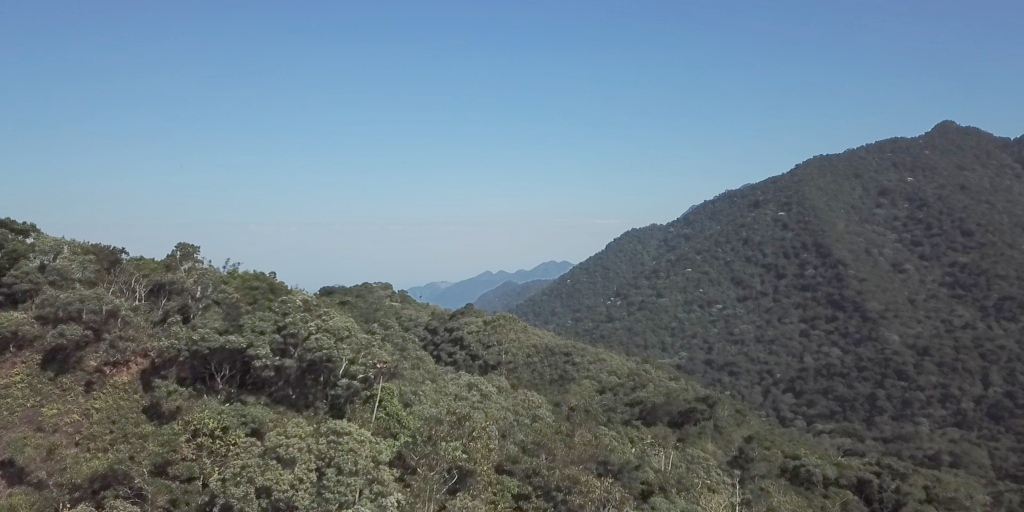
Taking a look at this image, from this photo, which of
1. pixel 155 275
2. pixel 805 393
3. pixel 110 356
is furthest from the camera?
pixel 805 393

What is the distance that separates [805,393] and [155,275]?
42.5 metres

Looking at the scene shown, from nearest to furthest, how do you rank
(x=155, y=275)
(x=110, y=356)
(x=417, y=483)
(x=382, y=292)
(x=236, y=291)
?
1. (x=417, y=483)
2. (x=110, y=356)
3. (x=155, y=275)
4. (x=236, y=291)
5. (x=382, y=292)

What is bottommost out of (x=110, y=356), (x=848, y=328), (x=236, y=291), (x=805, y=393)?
(x=805, y=393)

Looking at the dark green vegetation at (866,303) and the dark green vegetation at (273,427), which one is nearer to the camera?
the dark green vegetation at (273,427)

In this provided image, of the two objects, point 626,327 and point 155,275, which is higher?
point 155,275

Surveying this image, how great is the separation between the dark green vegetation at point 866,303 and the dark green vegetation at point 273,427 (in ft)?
48.2

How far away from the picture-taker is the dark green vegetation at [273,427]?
42.9ft

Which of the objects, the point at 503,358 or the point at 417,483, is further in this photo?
the point at 503,358

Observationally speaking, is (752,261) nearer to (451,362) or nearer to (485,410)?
(451,362)

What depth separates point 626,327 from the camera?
67188 millimetres

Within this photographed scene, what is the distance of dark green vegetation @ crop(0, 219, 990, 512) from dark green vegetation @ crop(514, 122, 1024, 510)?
48.2ft

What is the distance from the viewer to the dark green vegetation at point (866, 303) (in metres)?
40.6

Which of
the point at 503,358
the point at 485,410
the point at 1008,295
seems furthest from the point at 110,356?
the point at 1008,295

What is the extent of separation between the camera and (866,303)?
177 feet
